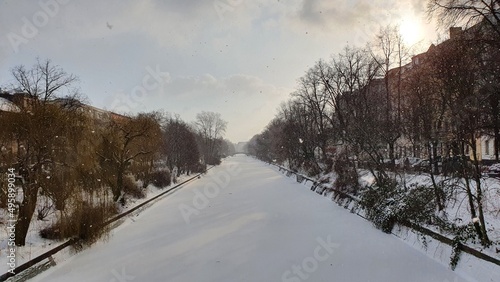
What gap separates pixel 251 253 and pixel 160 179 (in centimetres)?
1823

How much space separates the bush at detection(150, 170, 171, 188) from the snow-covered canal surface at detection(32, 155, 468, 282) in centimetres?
1092

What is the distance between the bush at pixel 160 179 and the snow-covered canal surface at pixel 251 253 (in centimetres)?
1092

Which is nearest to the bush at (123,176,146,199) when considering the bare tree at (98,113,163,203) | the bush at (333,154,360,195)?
the bare tree at (98,113,163,203)

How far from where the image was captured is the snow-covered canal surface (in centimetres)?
741

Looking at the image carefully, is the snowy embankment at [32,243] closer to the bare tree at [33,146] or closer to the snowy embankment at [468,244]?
the bare tree at [33,146]

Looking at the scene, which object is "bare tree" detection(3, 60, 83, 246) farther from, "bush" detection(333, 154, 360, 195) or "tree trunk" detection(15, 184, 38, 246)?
"bush" detection(333, 154, 360, 195)

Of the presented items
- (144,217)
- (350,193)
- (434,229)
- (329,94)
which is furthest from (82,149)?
(329,94)

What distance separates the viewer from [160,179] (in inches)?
1021

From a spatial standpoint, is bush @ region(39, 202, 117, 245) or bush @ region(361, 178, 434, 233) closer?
bush @ region(39, 202, 117, 245)

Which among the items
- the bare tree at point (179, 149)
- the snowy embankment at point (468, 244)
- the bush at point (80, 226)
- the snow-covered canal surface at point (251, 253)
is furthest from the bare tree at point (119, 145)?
the bare tree at point (179, 149)

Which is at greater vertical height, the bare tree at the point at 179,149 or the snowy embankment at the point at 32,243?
the bare tree at the point at 179,149

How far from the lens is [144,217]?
1505 centimetres

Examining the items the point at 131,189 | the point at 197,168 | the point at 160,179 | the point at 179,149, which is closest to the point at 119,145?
the point at 131,189

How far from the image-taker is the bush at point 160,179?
25.5m
